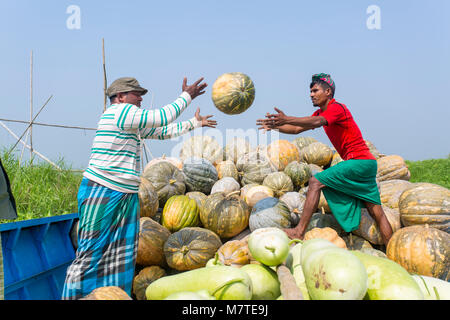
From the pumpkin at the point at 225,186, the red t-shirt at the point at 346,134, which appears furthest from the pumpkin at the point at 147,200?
the red t-shirt at the point at 346,134

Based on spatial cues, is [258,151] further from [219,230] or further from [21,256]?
[21,256]

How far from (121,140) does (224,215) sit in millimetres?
2095

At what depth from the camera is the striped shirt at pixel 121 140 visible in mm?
3141

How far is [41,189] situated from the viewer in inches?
264

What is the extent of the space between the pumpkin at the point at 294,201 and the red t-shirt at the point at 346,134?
47.5 inches

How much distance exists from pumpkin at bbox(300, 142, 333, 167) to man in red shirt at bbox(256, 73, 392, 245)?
2.63m

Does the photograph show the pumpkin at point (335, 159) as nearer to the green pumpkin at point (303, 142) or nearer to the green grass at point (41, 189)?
the green pumpkin at point (303, 142)

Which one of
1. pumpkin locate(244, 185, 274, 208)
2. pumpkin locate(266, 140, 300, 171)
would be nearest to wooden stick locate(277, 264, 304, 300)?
pumpkin locate(244, 185, 274, 208)

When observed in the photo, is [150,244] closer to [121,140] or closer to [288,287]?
[121,140]

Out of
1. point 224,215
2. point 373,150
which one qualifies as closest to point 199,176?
point 224,215

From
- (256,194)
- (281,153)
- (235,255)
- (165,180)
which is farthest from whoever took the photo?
(281,153)

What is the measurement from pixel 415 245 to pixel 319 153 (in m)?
3.71
